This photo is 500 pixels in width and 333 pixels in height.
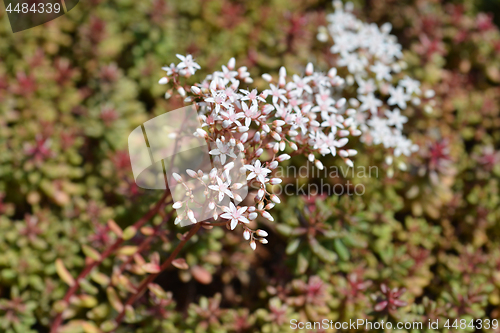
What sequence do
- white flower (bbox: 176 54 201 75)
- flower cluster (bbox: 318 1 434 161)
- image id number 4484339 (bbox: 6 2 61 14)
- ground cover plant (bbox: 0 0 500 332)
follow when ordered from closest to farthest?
1. white flower (bbox: 176 54 201 75)
2. ground cover plant (bbox: 0 0 500 332)
3. flower cluster (bbox: 318 1 434 161)
4. image id number 4484339 (bbox: 6 2 61 14)

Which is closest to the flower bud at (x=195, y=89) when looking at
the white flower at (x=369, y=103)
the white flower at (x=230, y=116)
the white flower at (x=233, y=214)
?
the white flower at (x=230, y=116)

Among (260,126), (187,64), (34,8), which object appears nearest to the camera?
(260,126)


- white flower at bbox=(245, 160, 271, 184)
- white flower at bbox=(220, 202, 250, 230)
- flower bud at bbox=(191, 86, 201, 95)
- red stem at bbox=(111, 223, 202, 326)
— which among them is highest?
flower bud at bbox=(191, 86, 201, 95)

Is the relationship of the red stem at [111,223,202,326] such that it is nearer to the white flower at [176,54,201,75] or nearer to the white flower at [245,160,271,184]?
the white flower at [245,160,271,184]

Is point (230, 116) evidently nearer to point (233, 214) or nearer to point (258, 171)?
point (258, 171)

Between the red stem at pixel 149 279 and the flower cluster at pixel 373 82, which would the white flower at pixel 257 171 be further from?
the flower cluster at pixel 373 82

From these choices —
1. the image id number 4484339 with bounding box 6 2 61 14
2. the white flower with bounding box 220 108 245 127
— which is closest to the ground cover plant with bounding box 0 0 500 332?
the white flower with bounding box 220 108 245 127

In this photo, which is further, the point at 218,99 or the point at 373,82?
the point at 373,82

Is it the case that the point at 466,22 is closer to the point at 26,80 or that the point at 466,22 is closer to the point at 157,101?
the point at 157,101

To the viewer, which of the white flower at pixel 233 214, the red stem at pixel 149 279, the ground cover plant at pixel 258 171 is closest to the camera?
the white flower at pixel 233 214

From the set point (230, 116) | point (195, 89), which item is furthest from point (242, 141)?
point (195, 89)

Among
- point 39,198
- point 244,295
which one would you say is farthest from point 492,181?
point 39,198
